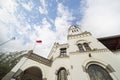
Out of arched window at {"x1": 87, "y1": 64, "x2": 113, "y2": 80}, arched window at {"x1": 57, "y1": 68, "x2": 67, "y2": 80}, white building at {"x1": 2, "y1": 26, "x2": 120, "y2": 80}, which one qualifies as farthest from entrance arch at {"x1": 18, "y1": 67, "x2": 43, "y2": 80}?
arched window at {"x1": 87, "y1": 64, "x2": 113, "y2": 80}

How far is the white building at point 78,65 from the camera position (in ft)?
27.5

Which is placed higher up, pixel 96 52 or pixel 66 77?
pixel 96 52

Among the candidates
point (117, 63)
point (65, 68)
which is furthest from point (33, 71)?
point (117, 63)

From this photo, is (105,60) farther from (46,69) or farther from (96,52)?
(46,69)

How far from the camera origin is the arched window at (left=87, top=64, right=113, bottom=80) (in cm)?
802

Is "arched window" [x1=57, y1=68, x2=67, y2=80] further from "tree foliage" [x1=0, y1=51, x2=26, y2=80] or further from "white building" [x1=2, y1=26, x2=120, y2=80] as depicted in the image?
"tree foliage" [x1=0, y1=51, x2=26, y2=80]

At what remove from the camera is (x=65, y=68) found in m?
10.4

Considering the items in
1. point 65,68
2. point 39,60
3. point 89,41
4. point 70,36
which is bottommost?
point 65,68

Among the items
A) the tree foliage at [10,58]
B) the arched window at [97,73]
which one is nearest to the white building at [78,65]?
the arched window at [97,73]

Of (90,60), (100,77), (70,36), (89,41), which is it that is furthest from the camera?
(70,36)

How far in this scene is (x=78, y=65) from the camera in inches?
368

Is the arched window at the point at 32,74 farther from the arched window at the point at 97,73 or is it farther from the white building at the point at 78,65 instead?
the arched window at the point at 97,73

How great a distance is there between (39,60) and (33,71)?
2427mm

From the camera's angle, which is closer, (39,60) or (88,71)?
(88,71)
